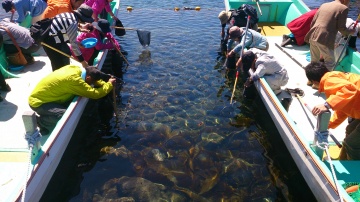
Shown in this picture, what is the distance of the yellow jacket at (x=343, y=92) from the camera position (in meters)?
4.67

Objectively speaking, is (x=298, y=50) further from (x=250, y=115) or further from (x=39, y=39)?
(x=39, y=39)

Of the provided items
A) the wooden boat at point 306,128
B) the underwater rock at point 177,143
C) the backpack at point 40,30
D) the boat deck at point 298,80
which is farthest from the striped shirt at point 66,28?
the boat deck at point 298,80

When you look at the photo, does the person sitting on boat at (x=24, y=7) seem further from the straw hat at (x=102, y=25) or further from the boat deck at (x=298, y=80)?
the boat deck at (x=298, y=80)

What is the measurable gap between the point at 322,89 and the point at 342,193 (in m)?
1.71

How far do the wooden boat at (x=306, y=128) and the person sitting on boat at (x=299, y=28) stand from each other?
236 millimetres

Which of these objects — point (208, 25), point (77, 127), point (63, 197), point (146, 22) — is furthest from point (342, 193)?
point (146, 22)

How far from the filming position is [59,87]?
6688 millimetres

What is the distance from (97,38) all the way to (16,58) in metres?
2.53

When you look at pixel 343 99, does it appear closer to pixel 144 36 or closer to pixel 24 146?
pixel 24 146

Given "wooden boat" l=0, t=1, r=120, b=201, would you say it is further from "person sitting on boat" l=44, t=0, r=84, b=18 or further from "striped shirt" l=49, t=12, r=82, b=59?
"person sitting on boat" l=44, t=0, r=84, b=18

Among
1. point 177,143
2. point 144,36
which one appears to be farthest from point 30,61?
point 177,143

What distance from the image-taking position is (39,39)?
8.19 metres

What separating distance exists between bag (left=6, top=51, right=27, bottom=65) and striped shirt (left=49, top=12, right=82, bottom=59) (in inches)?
74.0

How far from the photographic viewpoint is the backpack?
803 cm
